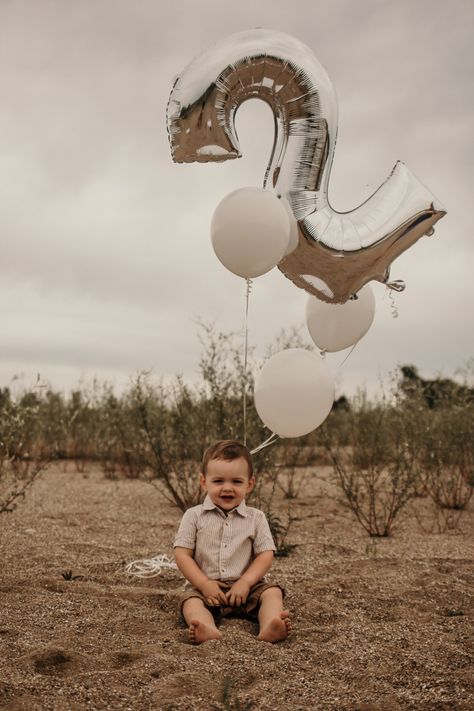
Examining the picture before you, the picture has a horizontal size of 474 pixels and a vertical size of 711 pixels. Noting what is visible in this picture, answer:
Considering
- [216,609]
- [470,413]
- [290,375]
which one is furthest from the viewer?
[470,413]

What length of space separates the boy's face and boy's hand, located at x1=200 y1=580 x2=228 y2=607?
→ 0.35m

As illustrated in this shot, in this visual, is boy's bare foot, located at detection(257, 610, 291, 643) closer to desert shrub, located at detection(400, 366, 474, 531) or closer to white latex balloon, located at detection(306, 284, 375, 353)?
white latex balloon, located at detection(306, 284, 375, 353)

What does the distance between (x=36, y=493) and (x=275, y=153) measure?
4.49 m

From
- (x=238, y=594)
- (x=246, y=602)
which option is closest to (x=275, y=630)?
(x=238, y=594)

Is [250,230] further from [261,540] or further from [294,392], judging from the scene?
[261,540]

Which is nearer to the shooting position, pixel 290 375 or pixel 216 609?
pixel 216 609

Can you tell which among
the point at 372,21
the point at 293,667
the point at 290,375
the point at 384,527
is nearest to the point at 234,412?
the point at 384,527

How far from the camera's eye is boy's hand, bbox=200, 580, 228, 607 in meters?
3.02

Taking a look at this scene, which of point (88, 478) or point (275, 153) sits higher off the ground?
point (275, 153)

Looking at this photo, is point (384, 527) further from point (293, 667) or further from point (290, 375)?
point (293, 667)

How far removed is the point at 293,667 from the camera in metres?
2.48

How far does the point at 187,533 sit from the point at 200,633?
0.57 meters

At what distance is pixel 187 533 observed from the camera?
127 inches

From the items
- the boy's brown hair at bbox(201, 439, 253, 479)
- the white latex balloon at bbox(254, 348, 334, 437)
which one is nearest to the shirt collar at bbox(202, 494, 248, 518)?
the boy's brown hair at bbox(201, 439, 253, 479)
